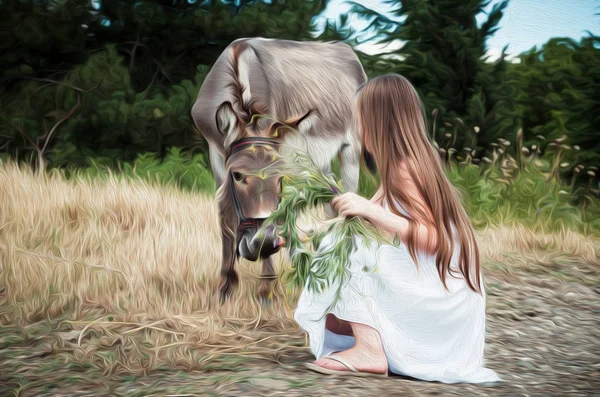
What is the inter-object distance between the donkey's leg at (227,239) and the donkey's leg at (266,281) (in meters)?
0.18

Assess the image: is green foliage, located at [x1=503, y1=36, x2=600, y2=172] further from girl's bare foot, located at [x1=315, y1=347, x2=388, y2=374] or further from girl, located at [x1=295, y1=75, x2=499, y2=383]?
girl's bare foot, located at [x1=315, y1=347, x2=388, y2=374]

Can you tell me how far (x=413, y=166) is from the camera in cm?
323

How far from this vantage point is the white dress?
323 centimetres

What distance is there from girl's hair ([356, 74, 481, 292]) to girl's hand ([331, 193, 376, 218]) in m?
0.12

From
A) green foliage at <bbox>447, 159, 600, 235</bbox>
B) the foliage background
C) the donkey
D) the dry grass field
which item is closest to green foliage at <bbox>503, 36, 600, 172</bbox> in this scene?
the foliage background

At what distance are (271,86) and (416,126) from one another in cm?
186

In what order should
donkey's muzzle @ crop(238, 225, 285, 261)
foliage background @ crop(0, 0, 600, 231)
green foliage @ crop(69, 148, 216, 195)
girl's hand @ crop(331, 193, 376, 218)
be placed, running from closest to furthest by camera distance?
girl's hand @ crop(331, 193, 376, 218) → donkey's muzzle @ crop(238, 225, 285, 261) → green foliage @ crop(69, 148, 216, 195) → foliage background @ crop(0, 0, 600, 231)

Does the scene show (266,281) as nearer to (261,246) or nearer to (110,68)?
(261,246)

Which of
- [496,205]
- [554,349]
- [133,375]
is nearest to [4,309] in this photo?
[133,375]

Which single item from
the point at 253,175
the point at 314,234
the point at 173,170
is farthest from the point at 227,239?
Answer: the point at 173,170

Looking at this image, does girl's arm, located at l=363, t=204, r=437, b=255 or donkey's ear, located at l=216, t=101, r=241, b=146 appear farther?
donkey's ear, located at l=216, t=101, r=241, b=146

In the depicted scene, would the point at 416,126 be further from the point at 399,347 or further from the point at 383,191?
the point at 399,347

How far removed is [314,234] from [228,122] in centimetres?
140

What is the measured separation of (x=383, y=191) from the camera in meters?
3.28
